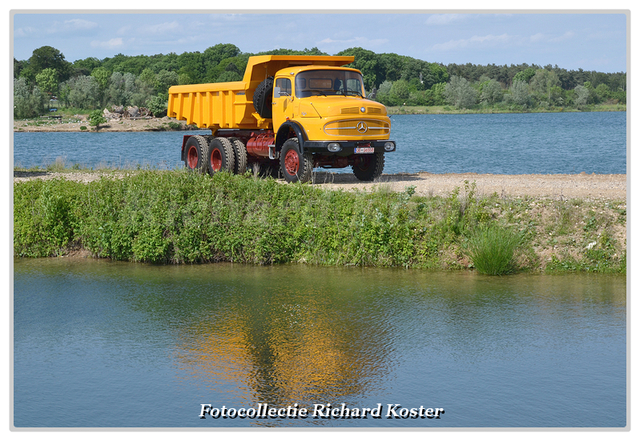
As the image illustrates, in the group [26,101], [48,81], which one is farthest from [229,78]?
[48,81]

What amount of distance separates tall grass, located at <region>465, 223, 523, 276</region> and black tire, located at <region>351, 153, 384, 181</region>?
6761 millimetres

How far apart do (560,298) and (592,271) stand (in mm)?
2136

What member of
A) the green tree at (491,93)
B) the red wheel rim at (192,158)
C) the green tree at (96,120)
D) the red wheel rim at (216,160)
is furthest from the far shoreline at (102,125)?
the red wheel rim at (216,160)

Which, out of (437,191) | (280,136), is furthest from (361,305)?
(280,136)

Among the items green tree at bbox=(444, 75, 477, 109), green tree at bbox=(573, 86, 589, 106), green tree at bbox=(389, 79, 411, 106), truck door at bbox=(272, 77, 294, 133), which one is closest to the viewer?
truck door at bbox=(272, 77, 294, 133)

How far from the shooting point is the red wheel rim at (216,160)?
19828mm

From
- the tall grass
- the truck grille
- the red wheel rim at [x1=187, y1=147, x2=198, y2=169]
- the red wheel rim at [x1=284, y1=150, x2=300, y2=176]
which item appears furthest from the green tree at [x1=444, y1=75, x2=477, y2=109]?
the tall grass

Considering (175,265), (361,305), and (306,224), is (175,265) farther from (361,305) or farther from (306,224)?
(361,305)

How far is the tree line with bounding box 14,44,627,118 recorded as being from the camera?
104250 millimetres

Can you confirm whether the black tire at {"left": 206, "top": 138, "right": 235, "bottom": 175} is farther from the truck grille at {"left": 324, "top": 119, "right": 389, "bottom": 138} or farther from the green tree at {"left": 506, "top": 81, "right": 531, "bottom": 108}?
the green tree at {"left": 506, "top": 81, "right": 531, "bottom": 108}

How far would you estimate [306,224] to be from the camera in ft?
42.0

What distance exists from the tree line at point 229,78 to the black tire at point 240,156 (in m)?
73.9

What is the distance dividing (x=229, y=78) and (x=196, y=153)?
78.6 metres

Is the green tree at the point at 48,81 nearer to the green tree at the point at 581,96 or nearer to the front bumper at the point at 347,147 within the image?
the green tree at the point at 581,96
